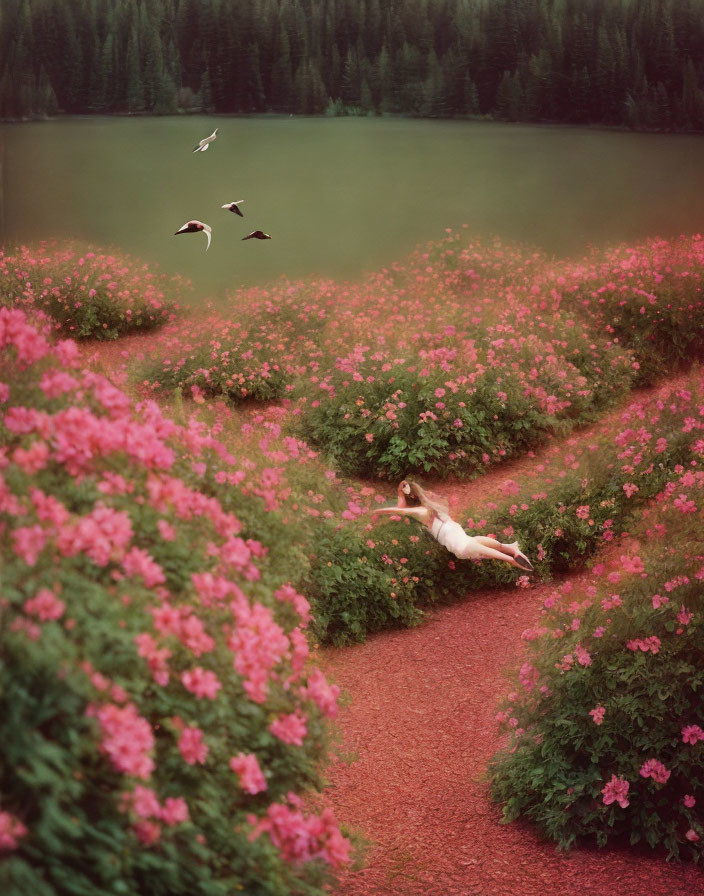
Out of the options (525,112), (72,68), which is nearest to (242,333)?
(72,68)

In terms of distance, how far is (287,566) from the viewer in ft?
8.63

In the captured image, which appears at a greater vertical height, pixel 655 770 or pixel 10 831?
pixel 10 831

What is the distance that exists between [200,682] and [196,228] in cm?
207

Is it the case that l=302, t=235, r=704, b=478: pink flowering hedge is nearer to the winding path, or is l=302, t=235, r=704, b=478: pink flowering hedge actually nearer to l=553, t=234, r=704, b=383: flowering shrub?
l=553, t=234, r=704, b=383: flowering shrub

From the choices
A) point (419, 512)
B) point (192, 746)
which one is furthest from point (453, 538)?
point (192, 746)

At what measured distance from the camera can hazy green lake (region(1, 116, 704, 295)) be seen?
324 cm

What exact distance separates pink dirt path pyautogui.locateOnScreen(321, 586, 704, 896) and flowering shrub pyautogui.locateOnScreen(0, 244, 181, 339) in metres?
1.79

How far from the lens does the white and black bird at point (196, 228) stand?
3.29m

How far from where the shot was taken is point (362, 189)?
3.63 meters

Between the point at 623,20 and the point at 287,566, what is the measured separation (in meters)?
2.70

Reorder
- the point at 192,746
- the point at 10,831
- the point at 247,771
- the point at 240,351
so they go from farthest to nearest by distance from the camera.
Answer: the point at 240,351
the point at 247,771
the point at 192,746
the point at 10,831

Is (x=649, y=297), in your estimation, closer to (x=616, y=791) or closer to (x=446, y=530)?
(x=446, y=530)

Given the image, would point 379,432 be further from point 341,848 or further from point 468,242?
point 341,848

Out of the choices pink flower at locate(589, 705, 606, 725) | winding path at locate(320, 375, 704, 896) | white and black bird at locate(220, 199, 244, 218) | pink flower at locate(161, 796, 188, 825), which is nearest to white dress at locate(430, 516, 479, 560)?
winding path at locate(320, 375, 704, 896)
